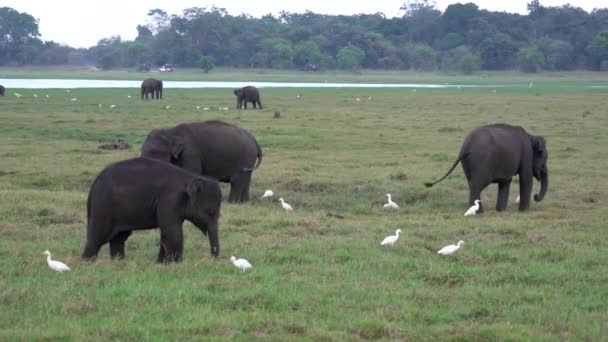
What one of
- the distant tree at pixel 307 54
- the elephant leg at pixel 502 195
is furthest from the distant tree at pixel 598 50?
the elephant leg at pixel 502 195

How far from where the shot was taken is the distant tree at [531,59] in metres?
105

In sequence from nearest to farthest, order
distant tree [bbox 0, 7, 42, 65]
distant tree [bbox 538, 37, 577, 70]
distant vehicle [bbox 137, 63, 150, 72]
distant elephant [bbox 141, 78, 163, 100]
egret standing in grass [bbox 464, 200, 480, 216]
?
egret standing in grass [bbox 464, 200, 480, 216]
distant elephant [bbox 141, 78, 163, 100]
distant tree [bbox 538, 37, 577, 70]
distant vehicle [bbox 137, 63, 150, 72]
distant tree [bbox 0, 7, 42, 65]

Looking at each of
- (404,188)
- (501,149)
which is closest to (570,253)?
(501,149)

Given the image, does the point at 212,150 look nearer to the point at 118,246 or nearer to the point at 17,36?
the point at 118,246

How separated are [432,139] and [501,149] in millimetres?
11097

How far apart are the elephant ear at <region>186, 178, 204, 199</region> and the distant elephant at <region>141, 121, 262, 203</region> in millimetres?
4201

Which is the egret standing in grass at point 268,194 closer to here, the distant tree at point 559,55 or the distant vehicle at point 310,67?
the distant tree at point 559,55

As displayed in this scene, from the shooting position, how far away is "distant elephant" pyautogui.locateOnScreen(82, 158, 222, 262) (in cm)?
987

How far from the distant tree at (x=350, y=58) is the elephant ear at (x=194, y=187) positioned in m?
102

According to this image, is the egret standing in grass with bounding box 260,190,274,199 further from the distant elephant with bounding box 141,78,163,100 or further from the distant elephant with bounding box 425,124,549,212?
the distant elephant with bounding box 141,78,163,100

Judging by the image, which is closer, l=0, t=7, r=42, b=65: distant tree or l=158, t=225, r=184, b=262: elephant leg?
l=158, t=225, r=184, b=262: elephant leg

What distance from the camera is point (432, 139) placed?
1010 inches

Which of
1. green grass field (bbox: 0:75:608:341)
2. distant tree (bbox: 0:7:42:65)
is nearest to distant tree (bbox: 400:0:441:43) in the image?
distant tree (bbox: 0:7:42:65)

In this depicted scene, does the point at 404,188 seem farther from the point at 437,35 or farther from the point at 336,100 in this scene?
the point at 437,35
